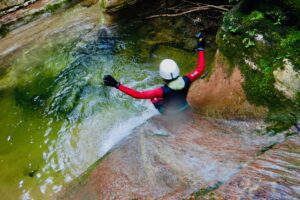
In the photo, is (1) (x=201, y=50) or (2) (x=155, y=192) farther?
(1) (x=201, y=50)

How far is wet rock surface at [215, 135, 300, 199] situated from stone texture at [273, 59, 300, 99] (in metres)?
1.04

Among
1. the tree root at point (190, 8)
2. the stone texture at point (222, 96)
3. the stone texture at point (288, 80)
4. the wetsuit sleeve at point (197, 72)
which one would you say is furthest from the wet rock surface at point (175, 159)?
the tree root at point (190, 8)

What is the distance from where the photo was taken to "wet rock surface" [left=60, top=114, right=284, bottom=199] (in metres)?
4.34

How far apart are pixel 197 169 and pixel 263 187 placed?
1.31 metres

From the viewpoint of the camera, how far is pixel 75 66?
9.77 metres

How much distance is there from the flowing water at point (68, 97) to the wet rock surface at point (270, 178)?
150 inches

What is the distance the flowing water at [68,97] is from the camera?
6980 mm

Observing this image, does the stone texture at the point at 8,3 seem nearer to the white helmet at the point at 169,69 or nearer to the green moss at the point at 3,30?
the green moss at the point at 3,30

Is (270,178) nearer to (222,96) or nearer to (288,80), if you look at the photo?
(288,80)

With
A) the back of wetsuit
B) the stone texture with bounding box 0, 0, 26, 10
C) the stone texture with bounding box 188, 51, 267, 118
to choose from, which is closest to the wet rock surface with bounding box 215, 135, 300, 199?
the stone texture with bounding box 188, 51, 267, 118

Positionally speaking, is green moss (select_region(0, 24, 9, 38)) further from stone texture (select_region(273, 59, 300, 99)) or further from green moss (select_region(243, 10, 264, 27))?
stone texture (select_region(273, 59, 300, 99))

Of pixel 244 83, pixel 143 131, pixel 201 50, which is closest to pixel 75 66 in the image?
pixel 143 131

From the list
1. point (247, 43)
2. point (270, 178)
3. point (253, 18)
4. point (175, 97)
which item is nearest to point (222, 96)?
point (175, 97)

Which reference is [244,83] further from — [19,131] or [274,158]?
[19,131]
